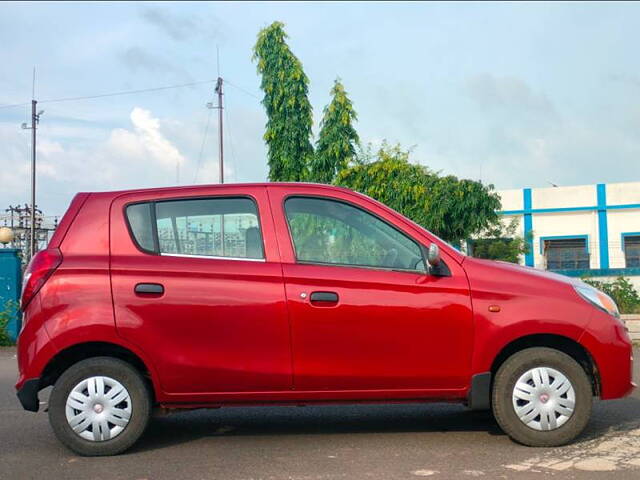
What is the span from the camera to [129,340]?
536cm

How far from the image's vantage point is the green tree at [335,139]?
24.3 metres

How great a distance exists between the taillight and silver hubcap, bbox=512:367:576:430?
11.0ft

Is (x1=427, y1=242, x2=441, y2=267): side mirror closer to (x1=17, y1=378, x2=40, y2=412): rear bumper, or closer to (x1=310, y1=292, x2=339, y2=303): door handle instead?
(x1=310, y1=292, x2=339, y2=303): door handle

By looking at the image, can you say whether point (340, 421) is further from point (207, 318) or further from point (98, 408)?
point (98, 408)

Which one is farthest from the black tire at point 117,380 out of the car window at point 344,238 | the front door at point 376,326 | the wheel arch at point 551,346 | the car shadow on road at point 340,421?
the wheel arch at point 551,346

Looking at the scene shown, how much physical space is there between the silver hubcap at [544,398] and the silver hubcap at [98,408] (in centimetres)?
275

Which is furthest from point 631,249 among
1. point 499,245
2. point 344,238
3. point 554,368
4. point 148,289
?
point 148,289

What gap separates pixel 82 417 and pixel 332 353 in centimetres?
178

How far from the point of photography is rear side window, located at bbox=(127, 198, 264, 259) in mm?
5578

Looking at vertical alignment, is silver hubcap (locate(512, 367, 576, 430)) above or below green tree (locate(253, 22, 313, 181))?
below

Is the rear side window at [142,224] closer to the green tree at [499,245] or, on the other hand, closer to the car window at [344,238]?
the car window at [344,238]

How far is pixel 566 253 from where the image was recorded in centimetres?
3622

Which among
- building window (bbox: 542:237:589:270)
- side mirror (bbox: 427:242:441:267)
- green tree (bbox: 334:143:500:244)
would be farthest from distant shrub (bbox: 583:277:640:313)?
building window (bbox: 542:237:589:270)

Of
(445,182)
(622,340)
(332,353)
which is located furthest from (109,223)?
(445,182)
